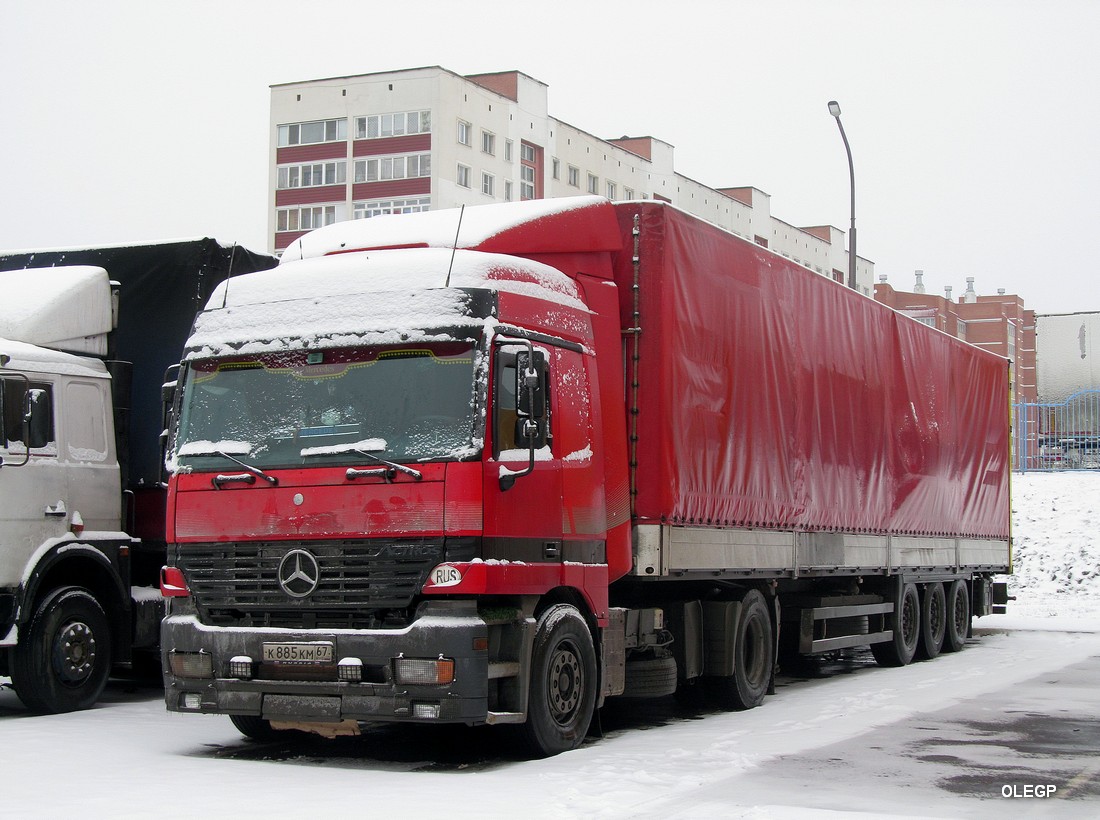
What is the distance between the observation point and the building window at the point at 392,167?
6712 centimetres

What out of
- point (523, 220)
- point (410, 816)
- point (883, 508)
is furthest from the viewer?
point (883, 508)

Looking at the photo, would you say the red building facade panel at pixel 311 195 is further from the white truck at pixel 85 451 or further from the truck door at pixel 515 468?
the truck door at pixel 515 468

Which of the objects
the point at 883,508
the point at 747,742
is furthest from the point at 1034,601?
the point at 747,742

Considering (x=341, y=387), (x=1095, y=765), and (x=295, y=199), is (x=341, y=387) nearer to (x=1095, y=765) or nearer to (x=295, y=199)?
(x=1095, y=765)

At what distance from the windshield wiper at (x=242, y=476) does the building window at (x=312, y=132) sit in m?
61.8

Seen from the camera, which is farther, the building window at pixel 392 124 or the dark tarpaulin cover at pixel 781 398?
the building window at pixel 392 124

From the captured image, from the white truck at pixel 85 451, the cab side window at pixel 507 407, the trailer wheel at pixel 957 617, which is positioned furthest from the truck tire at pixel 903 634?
the cab side window at pixel 507 407

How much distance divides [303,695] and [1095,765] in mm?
4975

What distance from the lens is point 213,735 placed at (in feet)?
34.6

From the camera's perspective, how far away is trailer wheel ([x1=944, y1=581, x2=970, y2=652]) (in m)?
18.6

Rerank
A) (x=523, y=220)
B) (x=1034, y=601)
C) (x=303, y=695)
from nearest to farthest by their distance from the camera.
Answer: (x=303, y=695) → (x=523, y=220) → (x=1034, y=601)

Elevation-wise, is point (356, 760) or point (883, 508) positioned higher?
point (883, 508)

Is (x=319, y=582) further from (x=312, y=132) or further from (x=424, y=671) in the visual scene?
(x=312, y=132)

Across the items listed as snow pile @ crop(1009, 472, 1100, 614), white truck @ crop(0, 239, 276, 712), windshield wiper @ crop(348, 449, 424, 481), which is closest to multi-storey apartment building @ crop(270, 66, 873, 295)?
snow pile @ crop(1009, 472, 1100, 614)
